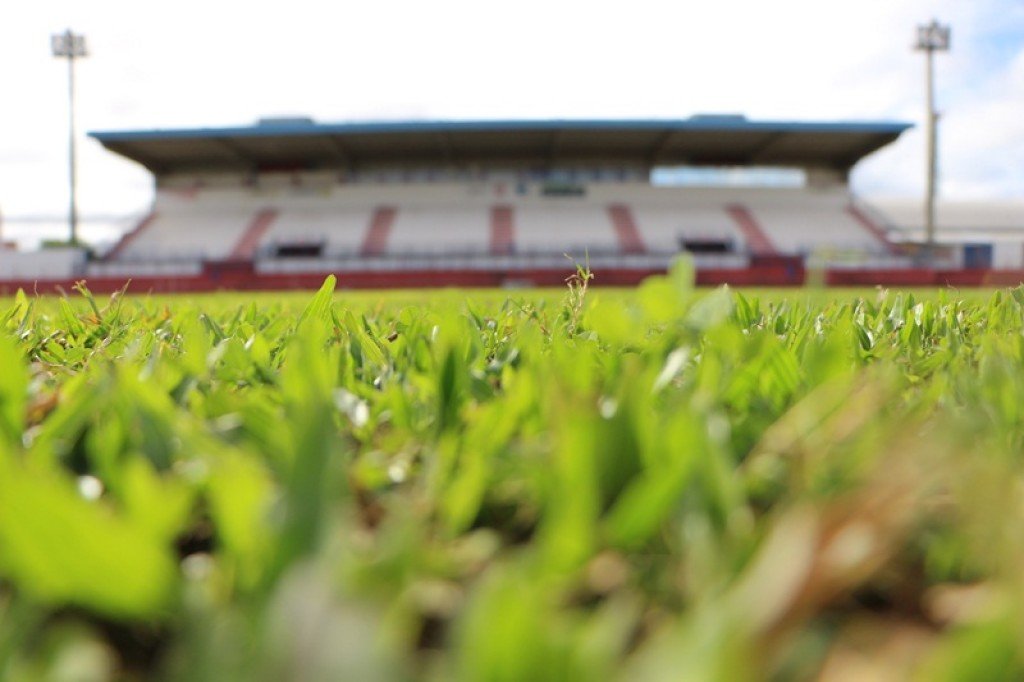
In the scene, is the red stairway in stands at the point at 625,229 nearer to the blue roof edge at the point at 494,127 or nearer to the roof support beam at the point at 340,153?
the blue roof edge at the point at 494,127

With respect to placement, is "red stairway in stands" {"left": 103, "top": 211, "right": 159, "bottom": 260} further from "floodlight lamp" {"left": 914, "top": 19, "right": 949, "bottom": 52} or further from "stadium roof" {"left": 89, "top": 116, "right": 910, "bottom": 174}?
"floodlight lamp" {"left": 914, "top": 19, "right": 949, "bottom": 52}

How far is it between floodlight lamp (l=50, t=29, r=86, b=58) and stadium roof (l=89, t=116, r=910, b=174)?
4.83 metres

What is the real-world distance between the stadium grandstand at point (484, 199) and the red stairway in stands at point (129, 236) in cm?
8

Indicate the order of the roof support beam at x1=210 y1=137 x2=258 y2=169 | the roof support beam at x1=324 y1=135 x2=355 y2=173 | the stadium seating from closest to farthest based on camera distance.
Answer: the stadium seating < the roof support beam at x1=324 y1=135 x2=355 y2=173 < the roof support beam at x1=210 y1=137 x2=258 y2=169

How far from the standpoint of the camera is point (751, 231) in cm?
2405

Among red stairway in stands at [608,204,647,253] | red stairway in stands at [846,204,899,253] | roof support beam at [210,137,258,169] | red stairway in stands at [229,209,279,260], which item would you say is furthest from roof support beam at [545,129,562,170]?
red stairway in stands at [846,204,899,253]

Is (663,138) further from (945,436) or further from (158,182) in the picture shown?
(945,436)

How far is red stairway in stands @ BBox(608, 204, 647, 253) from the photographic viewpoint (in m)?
22.2

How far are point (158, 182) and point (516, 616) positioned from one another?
30.3 meters

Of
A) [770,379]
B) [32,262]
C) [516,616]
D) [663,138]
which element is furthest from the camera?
[663,138]

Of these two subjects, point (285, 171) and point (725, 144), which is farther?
point (285, 171)

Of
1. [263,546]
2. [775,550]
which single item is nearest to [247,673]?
[263,546]

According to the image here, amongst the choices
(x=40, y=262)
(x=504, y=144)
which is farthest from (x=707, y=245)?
(x=40, y=262)

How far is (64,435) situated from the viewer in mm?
533
